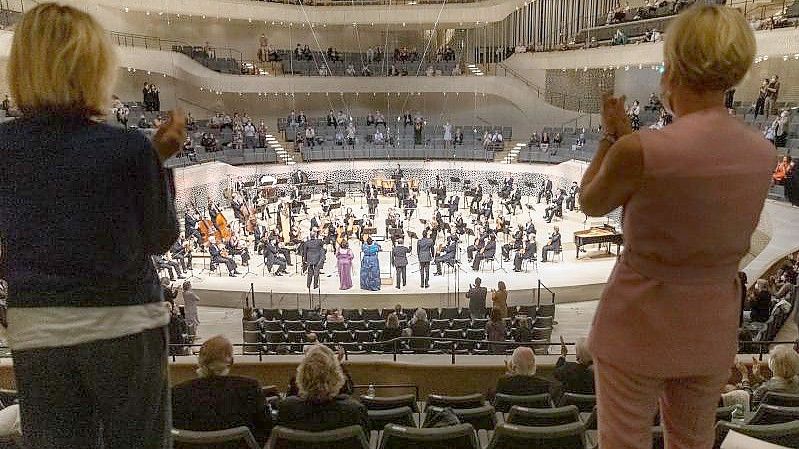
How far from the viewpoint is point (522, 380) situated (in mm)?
4664

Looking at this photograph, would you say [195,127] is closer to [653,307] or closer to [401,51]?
[401,51]

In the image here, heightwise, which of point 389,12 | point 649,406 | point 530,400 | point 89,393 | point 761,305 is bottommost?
point 761,305

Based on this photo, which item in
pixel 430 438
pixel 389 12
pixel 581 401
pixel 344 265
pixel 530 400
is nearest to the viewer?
pixel 430 438

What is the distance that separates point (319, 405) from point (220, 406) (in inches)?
20.8

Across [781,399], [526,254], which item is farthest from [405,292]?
[781,399]

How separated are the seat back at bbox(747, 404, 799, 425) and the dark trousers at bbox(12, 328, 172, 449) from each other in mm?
3478

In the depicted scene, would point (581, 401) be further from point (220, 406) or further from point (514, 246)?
point (514, 246)

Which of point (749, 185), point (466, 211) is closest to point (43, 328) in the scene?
point (749, 185)

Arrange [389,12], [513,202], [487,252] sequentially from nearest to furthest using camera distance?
1. [487,252]
2. [513,202]
3. [389,12]

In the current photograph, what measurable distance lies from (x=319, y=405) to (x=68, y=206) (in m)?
2.06

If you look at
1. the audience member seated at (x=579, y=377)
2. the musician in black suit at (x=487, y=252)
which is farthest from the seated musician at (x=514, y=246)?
the audience member seated at (x=579, y=377)

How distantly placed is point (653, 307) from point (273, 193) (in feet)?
72.8

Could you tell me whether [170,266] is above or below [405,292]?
above

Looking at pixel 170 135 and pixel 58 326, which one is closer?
pixel 58 326
